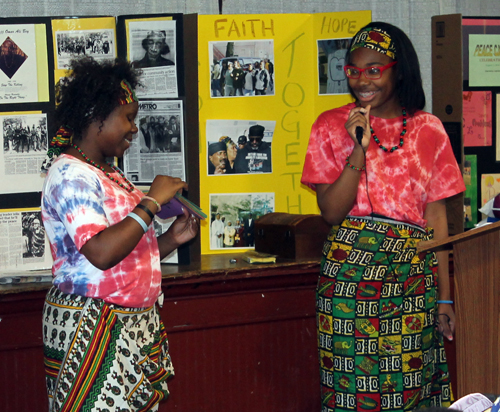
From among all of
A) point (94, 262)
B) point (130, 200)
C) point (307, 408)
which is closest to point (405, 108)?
point (130, 200)

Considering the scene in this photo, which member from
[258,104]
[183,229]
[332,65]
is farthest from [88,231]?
[332,65]

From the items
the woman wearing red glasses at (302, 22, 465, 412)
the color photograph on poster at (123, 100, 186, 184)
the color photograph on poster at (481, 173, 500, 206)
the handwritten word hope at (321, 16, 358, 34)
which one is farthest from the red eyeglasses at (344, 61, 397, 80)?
the color photograph on poster at (481, 173, 500, 206)

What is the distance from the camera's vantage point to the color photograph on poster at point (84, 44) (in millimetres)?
2805

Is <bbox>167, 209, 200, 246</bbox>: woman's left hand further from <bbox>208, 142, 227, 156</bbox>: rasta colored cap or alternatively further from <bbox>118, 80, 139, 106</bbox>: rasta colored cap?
<bbox>208, 142, 227, 156</bbox>: rasta colored cap

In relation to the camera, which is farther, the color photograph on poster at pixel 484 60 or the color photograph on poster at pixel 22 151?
the color photograph on poster at pixel 484 60

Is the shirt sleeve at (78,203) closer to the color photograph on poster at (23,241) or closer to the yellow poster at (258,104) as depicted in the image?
the color photograph on poster at (23,241)

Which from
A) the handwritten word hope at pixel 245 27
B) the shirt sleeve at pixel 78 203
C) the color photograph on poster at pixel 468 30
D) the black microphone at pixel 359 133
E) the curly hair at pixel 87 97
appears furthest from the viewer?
the color photograph on poster at pixel 468 30

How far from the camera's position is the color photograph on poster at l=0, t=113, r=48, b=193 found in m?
2.76

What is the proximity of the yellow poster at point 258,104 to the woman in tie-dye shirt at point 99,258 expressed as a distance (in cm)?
120

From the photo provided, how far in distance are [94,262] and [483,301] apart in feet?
3.27

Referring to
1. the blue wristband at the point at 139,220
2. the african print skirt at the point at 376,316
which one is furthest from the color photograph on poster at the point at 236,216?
the blue wristband at the point at 139,220

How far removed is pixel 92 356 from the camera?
1764 mm

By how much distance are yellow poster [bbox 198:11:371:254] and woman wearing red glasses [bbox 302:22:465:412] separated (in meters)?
0.95

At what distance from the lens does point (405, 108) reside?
2268mm
